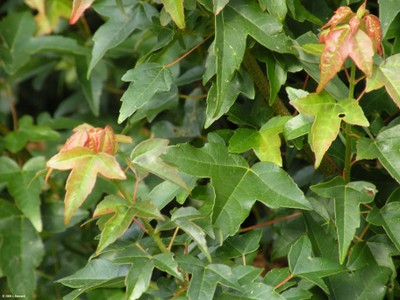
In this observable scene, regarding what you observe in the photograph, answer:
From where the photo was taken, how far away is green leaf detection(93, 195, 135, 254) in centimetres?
101

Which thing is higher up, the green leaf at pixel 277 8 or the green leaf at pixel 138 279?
the green leaf at pixel 277 8

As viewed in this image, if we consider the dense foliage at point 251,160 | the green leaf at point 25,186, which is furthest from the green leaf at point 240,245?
the green leaf at point 25,186

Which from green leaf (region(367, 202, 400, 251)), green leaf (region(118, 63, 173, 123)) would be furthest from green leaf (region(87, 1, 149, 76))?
green leaf (region(367, 202, 400, 251))

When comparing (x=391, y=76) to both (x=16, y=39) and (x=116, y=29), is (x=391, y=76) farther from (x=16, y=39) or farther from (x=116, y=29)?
(x=16, y=39)

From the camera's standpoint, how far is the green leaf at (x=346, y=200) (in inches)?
42.1

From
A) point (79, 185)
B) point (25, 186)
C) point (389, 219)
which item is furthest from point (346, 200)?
point (25, 186)

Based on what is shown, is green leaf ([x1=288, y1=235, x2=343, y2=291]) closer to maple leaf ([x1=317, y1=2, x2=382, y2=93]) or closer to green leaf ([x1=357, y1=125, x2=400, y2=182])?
green leaf ([x1=357, y1=125, x2=400, y2=182])

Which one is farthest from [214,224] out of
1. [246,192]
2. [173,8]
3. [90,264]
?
[173,8]

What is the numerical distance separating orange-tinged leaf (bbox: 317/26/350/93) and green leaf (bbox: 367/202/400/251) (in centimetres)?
26

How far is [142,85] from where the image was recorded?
122cm

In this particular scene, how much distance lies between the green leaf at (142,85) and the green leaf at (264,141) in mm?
151

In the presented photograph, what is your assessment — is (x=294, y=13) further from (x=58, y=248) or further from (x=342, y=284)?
(x=58, y=248)

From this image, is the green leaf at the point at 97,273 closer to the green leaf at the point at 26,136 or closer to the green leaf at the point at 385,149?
the green leaf at the point at 385,149

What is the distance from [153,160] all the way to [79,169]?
4.6 inches
